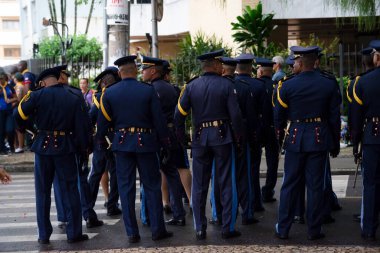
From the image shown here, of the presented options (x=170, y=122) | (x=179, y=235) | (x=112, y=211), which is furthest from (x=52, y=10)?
(x=179, y=235)

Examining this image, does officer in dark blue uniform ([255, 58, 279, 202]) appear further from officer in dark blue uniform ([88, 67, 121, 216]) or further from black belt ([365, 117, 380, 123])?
black belt ([365, 117, 380, 123])

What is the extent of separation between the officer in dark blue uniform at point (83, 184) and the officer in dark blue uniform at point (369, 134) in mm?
2956

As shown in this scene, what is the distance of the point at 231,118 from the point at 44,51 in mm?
30790

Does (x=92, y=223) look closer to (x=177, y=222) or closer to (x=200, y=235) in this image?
(x=177, y=222)

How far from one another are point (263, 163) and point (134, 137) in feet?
27.6

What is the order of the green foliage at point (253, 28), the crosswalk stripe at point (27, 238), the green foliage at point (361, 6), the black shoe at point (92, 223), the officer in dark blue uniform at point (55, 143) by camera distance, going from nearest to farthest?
the officer in dark blue uniform at point (55, 143), the crosswalk stripe at point (27, 238), the green foliage at point (361, 6), the black shoe at point (92, 223), the green foliage at point (253, 28)

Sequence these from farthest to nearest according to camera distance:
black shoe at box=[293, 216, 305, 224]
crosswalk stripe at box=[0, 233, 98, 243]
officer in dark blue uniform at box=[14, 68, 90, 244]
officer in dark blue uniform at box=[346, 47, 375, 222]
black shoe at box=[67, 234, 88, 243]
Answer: black shoe at box=[293, 216, 305, 224] → crosswalk stripe at box=[0, 233, 98, 243] → black shoe at box=[67, 234, 88, 243] → officer in dark blue uniform at box=[14, 68, 90, 244] → officer in dark blue uniform at box=[346, 47, 375, 222]

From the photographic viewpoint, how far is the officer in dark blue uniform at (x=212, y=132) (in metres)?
9.42

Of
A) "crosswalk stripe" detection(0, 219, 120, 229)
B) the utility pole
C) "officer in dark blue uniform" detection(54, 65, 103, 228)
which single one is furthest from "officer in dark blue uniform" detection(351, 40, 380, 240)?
the utility pole

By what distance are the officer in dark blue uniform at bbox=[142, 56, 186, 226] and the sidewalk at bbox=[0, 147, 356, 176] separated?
17.8ft

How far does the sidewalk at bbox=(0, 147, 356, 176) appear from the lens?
15.9m

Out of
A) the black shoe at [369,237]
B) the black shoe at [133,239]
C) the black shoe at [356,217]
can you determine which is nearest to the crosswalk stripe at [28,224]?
the black shoe at [133,239]

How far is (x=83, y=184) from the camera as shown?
1034 centimetres

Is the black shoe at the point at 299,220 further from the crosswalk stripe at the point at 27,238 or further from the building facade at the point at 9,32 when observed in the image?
the building facade at the point at 9,32
